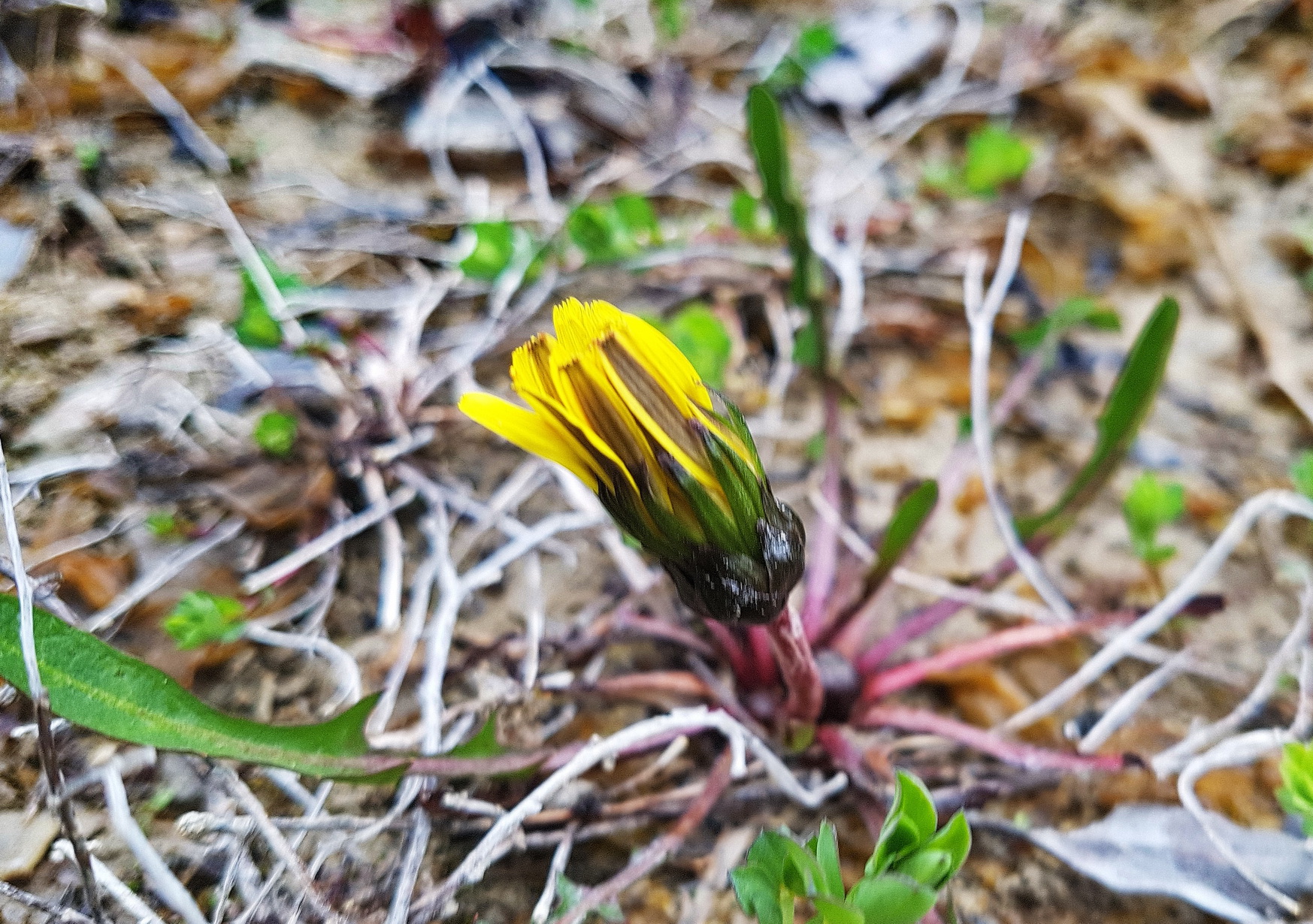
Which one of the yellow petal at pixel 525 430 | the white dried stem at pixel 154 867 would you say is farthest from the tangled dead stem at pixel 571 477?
the yellow petal at pixel 525 430

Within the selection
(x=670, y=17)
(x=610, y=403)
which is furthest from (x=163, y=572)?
(x=670, y=17)

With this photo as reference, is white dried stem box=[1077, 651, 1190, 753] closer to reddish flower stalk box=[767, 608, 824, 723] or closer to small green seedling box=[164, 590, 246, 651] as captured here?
reddish flower stalk box=[767, 608, 824, 723]

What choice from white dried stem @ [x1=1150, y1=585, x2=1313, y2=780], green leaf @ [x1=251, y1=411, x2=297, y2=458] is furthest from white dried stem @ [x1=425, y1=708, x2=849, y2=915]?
green leaf @ [x1=251, y1=411, x2=297, y2=458]

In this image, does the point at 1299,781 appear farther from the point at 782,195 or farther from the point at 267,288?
the point at 267,288

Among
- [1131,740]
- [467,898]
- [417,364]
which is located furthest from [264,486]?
[1131,740]

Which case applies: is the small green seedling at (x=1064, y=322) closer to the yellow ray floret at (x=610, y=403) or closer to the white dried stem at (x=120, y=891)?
the yellow ray floret at (x=610, y=403)

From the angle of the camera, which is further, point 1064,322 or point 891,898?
point 1064,322
